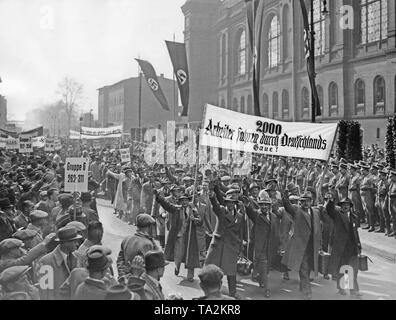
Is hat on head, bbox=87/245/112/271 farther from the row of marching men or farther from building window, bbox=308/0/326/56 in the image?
building window, bbox=308/0/326/56

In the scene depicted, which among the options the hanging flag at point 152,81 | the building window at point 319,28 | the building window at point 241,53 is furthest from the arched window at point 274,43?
the hanging flag at point 152,81

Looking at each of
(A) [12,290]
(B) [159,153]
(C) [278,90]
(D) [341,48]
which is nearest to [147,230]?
(A) [12,290]

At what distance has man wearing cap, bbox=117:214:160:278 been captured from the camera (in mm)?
5926

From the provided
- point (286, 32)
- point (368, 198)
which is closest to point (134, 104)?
point (286, 32)

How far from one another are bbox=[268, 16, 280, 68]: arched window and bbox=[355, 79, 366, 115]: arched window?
12532 mm

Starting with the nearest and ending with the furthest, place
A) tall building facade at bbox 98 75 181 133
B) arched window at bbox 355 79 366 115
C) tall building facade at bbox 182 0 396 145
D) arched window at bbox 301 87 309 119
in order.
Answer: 1. tall building facade at bbox 182 0 396 145
2. arched window at bbox 355 79 366 115
3. arched window at bbox 301 87 309 119
4. tall building facade at bbox 98 75 181 133

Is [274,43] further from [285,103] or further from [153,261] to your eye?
[153,261]

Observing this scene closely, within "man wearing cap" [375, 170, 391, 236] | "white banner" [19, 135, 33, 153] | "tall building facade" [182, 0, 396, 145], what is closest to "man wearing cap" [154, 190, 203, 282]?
"man wearing cap" [375, 170, 391, 236]

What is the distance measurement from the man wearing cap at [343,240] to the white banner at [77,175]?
4.35m

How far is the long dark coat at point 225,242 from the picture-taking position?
7898mm

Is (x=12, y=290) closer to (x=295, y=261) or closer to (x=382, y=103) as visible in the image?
(x=295, y=261)

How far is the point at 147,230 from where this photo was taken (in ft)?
20.1

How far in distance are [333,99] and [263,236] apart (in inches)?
1238
